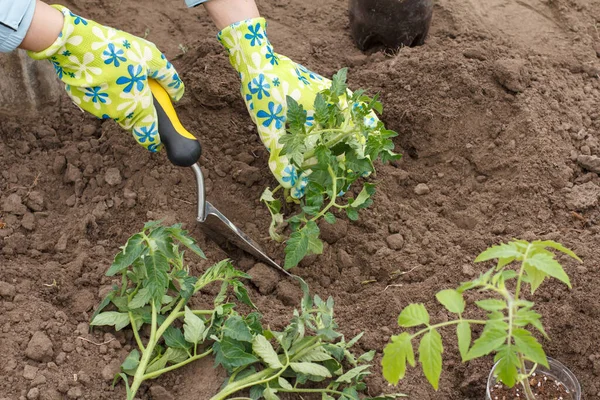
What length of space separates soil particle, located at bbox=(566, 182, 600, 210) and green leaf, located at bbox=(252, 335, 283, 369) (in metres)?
1.16

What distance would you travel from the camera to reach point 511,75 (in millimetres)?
2857

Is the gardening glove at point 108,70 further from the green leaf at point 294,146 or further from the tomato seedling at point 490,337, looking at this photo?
the tomato seedling at point 490,337

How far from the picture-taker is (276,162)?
2492 millimetres

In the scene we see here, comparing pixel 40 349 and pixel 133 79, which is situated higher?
pixel 133 79

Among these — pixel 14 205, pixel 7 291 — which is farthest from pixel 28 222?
pixel 7 291

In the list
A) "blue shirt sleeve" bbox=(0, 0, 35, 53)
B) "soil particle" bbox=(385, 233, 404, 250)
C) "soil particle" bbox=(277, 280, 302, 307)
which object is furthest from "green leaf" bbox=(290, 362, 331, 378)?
"blue shirt sleeve" bbox=(0, 0, 35, 53)

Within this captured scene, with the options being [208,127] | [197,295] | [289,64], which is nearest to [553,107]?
[289,64]

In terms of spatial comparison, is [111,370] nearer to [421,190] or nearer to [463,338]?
[463,338]

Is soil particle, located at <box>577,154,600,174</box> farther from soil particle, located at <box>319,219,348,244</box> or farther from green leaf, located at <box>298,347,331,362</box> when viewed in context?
green leaf, located at <box>298,347,331,362</box>

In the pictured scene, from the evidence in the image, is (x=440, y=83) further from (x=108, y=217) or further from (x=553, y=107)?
(x=108, y=217)

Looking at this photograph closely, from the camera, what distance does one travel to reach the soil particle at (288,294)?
93.1 inches

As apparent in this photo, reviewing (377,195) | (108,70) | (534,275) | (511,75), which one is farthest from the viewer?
(511,75)

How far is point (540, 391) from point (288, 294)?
0.78 meters

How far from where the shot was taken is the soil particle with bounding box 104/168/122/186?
2.65 metres
